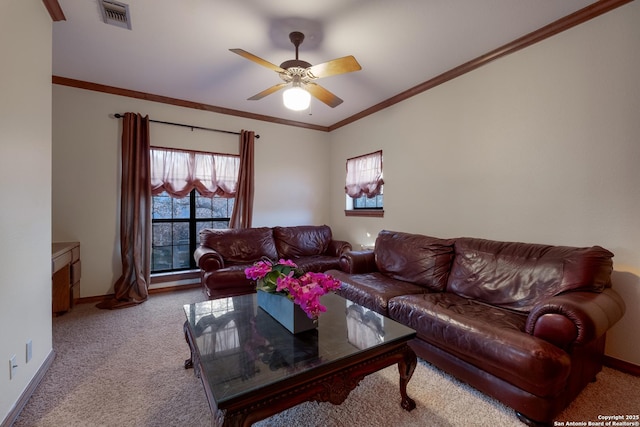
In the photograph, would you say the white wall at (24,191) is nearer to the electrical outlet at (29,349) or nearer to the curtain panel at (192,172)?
the electrical outlet at (29,349)

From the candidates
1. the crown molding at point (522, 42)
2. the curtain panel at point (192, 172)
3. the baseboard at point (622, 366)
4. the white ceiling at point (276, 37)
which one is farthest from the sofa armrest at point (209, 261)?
the baseboard at point (622, 366)

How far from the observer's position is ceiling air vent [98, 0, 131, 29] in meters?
2.14

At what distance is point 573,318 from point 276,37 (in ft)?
9.81

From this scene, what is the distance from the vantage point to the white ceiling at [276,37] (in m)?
2.14

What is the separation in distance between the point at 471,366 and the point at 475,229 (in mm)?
1596

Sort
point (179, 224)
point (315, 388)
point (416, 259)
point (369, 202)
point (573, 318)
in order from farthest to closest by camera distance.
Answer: point (369, 202) → point (179, 224) → point (416, 259) → point (573, 318) → point (315, 388)

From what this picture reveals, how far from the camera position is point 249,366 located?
1.26 metres

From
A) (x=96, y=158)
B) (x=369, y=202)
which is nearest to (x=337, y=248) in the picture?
(x=369, y=202)

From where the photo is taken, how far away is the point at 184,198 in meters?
4.20

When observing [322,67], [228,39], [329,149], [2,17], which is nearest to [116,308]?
[2,17]

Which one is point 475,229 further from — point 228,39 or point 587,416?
point 228,39

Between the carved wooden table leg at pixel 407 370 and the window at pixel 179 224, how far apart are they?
354cm

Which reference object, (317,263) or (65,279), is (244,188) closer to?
(317,263)

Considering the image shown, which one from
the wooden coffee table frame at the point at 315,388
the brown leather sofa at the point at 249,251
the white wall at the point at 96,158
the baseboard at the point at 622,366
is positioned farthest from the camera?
the white wall at the point at 96,158
